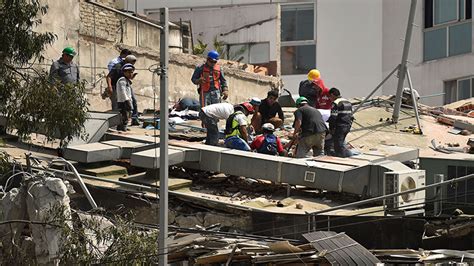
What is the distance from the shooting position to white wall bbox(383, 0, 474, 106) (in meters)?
49.2

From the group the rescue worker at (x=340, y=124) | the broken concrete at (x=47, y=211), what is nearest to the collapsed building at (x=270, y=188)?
the rescue worker at (x=340, y=124)

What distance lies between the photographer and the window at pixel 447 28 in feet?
159

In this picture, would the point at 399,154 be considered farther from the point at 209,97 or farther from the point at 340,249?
the point at 340,249

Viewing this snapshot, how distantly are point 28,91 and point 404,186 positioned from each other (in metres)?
6.83

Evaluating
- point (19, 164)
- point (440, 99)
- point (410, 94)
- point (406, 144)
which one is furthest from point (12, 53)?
point (440, 99)

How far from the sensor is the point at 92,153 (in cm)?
2395

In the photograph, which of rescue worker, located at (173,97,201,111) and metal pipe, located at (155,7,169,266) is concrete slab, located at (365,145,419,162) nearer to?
rescue worker, located at (173,97,201,111)

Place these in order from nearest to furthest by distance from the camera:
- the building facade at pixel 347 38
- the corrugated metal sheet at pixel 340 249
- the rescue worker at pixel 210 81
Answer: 1. the corrugated metal sheet at pixel 340 249
2. the rescue worker at pixel 210 81
3. the building facade at pixel 347 38

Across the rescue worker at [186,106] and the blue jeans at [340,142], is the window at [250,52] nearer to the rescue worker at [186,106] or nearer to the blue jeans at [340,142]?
the rescue worker at [186,106]

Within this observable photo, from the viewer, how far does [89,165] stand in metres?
24.3

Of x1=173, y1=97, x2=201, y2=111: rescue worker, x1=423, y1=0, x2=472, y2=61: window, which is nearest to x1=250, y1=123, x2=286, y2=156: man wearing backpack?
x1=173, y1=97, x2=201, y2=111: rescue worker

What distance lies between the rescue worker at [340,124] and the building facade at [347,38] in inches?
828

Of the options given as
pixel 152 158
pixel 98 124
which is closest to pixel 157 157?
pixel 152 158

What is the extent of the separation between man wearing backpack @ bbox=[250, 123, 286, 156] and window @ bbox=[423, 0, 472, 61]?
24323mm
